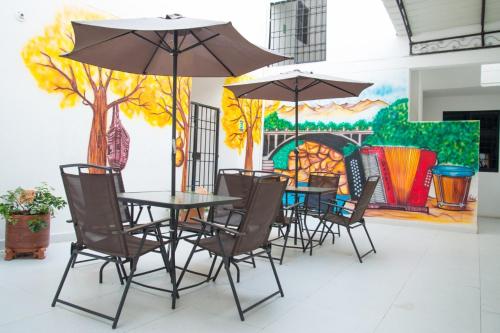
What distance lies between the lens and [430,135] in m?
7.07

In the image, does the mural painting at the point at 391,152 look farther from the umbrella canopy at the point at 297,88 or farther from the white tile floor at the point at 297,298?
the white tile floor at the point at 297,298

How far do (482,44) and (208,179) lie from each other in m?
5.95

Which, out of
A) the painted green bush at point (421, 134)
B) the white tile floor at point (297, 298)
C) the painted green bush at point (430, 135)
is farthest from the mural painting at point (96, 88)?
the painted green bush at point (430, 135)

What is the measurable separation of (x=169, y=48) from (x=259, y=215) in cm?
176

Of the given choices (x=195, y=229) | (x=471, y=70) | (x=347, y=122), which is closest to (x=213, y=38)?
(x=195, y=229)

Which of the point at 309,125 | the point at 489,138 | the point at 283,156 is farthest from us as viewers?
the point at 489,138

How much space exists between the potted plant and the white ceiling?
5920 mm

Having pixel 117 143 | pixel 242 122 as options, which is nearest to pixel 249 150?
pixel 242 122

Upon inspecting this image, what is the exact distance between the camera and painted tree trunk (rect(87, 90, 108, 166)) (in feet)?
16.9

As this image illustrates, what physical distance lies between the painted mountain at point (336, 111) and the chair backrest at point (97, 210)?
243 inches

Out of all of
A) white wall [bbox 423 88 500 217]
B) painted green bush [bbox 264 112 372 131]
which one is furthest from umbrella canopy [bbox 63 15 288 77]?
white wall [bbox 423 88 500 217]

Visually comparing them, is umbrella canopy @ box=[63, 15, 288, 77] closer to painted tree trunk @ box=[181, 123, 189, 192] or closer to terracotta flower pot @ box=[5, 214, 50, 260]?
terracotta flower pot @ box=[5, 214, 50, 260]

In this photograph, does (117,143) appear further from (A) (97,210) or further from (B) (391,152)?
→ (B) (391,152)

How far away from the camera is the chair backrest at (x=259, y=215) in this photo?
8.91 feet
